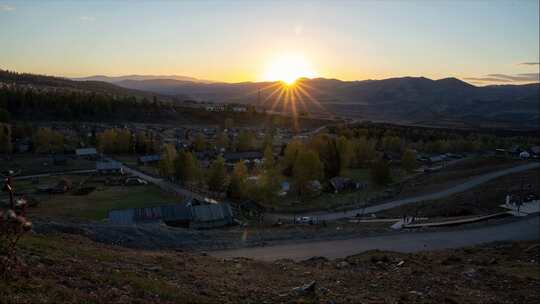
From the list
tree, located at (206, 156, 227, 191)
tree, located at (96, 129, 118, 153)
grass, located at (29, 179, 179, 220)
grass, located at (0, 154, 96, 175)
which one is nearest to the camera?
grass, located at (29, 179, 179, 220)

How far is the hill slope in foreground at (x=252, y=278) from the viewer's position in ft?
30.5

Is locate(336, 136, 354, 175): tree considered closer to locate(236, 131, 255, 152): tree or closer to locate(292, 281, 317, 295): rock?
locate(236, 131, 255, 152): tree

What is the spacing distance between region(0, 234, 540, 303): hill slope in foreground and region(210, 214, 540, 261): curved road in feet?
10.5

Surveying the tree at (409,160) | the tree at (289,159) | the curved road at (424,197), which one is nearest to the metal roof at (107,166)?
the tree at (289,159)

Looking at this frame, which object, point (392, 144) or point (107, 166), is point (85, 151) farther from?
point (392, 144)

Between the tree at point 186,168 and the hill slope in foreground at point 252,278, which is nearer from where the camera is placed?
the hill slope in foreground at point 252,278

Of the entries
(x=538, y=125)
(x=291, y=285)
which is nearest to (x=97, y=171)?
(x=291, y=285)

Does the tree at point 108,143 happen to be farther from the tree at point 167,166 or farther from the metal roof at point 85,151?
the tree at point 167,166

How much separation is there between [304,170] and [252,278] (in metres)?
38.4

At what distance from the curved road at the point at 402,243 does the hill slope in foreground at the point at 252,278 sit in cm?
319

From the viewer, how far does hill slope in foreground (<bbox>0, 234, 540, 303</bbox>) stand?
30.5 ft

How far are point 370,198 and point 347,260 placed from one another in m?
31.2

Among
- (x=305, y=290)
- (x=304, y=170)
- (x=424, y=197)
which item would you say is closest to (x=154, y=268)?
(x=305, y=290)

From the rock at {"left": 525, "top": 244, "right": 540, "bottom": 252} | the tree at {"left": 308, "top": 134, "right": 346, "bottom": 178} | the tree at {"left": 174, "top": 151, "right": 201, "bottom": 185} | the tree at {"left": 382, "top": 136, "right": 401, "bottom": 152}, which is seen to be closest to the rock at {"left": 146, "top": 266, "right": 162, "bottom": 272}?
the rock at {"left": 525, "top": 244, "right": 540, "bottom": 252}
